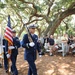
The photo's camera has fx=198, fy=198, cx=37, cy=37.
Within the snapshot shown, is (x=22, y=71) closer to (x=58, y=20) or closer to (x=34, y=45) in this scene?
(x=34, y=45)

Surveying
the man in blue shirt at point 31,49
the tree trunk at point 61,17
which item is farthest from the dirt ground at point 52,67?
the tree trunk at point 61,17

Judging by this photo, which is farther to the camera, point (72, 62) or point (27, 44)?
point (72, 62)

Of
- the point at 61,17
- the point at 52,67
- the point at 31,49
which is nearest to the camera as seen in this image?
the point at 31,49

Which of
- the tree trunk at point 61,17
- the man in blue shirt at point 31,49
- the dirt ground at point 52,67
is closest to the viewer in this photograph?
the man in blue shirt at point 31,49

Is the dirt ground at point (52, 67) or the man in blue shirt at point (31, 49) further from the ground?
the man in blue shirt at point (31, 49)

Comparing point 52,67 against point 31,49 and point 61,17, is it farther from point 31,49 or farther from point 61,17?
point 61,17

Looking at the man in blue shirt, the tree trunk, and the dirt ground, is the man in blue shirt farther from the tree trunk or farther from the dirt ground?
the tree trunk

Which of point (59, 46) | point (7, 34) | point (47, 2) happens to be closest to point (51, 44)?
point (59, 46)

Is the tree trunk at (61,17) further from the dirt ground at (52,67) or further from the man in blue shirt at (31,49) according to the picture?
the man in blue shirt at (31,49)

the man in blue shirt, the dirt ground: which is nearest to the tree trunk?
the dirt ground

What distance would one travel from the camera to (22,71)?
25.7ft

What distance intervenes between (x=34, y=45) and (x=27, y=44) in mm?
239

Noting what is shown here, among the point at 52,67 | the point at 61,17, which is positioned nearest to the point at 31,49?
the point at 52,67

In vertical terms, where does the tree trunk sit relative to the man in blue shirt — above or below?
above
